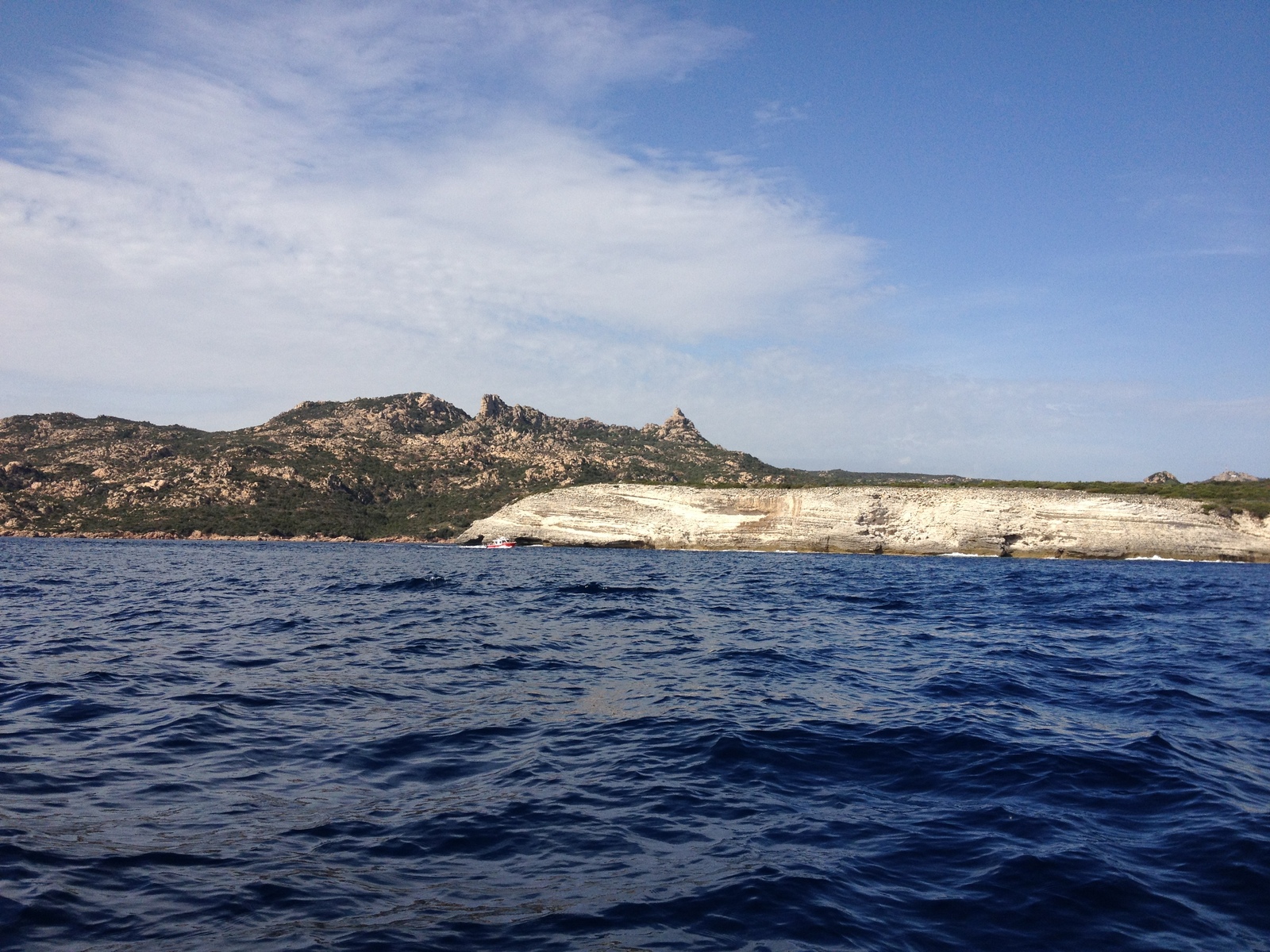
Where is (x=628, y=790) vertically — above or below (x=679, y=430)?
below

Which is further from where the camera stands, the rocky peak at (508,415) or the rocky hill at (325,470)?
the rocky peak at (508,415)

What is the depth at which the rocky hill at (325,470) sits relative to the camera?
103125 mm

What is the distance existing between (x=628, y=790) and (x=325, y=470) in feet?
415

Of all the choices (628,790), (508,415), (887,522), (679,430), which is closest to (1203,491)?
(887,522)

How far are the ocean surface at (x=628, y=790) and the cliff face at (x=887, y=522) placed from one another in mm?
61732

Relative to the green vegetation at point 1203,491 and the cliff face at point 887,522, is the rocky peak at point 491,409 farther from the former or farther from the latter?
the green vegetation at point 1203,491

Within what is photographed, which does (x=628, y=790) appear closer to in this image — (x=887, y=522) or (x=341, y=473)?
(x=887, y=522)

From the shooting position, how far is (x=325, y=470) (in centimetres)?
12356

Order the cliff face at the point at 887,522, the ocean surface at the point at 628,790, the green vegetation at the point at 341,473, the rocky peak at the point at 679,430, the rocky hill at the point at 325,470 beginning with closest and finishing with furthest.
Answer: the ocean surface at the point at 628,790 → the cliff face at the point at 887,522 → the green vegetation at the point at 341,473 → the rocky hill at the point at 325,470 → the rocky peak at the point at 679,430

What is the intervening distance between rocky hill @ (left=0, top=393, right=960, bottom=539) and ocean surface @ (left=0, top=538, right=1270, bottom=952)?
81.4 m

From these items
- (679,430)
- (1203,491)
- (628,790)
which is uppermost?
(679,430)

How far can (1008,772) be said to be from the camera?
347 inches

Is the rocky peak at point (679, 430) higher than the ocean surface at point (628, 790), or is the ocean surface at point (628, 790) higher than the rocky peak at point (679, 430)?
the rocky peak at point (679, 430)

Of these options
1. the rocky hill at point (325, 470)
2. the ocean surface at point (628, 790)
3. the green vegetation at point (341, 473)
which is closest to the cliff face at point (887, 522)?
the green vegetation at point (341, 473)
